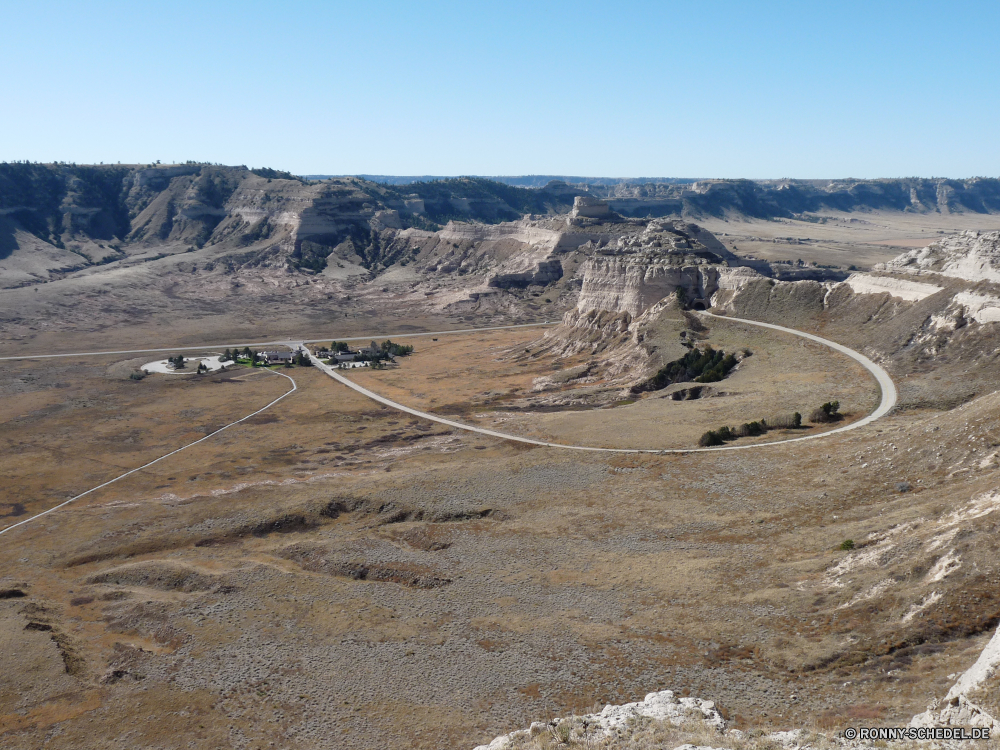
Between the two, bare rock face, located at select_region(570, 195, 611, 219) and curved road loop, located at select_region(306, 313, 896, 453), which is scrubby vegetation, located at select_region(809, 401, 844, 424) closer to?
curved road loop, located at select_region(306, 313, 896, 453)

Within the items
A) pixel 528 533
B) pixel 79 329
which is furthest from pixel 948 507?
pixel 79 329

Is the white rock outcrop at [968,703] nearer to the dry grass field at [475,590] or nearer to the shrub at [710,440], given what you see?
the dry grass field at [475,590]

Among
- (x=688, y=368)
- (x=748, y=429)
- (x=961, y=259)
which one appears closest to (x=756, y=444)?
(x=748, y=429)

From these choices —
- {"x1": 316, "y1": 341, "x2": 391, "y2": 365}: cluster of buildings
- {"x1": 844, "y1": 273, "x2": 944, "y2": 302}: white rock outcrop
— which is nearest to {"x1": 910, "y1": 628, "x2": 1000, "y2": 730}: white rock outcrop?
{"x1": 844, "y1": 273, "x2": 944, "y2": 302}: white rock outcrop

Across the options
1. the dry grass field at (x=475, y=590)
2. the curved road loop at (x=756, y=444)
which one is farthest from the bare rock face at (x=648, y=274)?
the dry grass field at (x=475, y=590)

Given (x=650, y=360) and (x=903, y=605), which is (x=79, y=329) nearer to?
(x=650, y=360)
